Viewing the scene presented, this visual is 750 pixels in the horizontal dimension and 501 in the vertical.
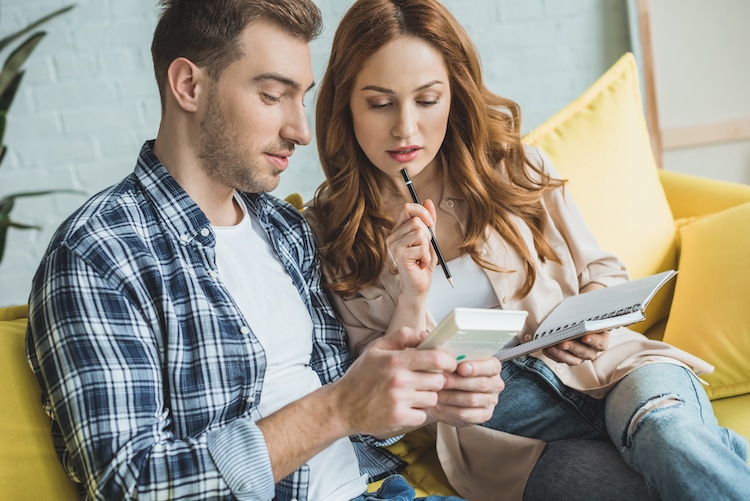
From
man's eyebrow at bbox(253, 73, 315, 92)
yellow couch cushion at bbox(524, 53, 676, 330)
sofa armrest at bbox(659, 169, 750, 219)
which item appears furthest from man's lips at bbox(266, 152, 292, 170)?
sofa armrest at bbox(659, 169, 750, 219)

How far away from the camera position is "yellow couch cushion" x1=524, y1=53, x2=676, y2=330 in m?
1.80

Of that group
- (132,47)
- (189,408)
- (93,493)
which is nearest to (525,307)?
(189,408)

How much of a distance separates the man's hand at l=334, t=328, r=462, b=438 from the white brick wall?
1.79 metres

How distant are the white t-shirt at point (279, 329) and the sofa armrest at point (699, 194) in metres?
1.17

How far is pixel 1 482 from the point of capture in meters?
1.09

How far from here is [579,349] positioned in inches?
53.2

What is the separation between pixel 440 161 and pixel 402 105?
0.24 metres

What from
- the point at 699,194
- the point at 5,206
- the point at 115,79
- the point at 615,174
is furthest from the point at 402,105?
the point at 115,79

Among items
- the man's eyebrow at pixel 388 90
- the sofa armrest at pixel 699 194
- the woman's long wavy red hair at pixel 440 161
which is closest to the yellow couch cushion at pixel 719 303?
the sofa armrest at pixel 699 194

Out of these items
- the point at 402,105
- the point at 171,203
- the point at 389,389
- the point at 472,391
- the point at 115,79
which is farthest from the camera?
the point at 115,79

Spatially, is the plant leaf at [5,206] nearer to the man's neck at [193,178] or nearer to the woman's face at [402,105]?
the man's neck at [193,178]

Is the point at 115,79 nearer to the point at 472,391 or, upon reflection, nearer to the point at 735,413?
the point at 472,391

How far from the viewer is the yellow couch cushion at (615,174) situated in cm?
180

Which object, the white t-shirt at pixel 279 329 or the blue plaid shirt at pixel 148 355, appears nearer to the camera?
the blue plaid shirt at pixel 148 355
